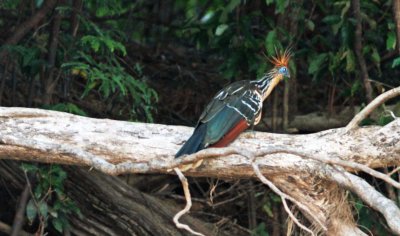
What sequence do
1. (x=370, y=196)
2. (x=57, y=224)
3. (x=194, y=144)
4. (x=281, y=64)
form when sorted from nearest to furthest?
(x=370, y=196)
(x=194, y=144)
(x=281, y=64)
(x=57, y=224)

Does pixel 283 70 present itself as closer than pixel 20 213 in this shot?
Yes

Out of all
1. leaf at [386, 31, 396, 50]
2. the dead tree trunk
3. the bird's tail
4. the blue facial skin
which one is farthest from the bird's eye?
the dead tree trunk

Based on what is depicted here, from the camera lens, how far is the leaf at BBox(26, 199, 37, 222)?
18.0 ft

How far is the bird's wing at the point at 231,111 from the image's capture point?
4434 mm

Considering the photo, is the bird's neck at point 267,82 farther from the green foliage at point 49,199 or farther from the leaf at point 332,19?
the green foliage at point 49,199

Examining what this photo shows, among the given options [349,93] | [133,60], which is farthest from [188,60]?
[349,93]

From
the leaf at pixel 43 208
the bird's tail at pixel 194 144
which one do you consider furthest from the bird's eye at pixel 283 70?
the leaf at pixel 43 208

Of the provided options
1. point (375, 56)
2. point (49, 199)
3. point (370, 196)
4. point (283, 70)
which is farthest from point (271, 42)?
point (370, 196)

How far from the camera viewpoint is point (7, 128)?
14.5 ft

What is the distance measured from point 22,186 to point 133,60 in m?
1.62

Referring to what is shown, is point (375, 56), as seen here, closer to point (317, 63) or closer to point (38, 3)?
point (317, 63)

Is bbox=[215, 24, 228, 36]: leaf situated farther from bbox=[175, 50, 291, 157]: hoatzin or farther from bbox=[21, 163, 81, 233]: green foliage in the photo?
bbox=[21, 163, 81, 233]: green foliage

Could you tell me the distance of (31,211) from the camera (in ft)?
18.0

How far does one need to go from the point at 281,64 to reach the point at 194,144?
1198 millimetres
